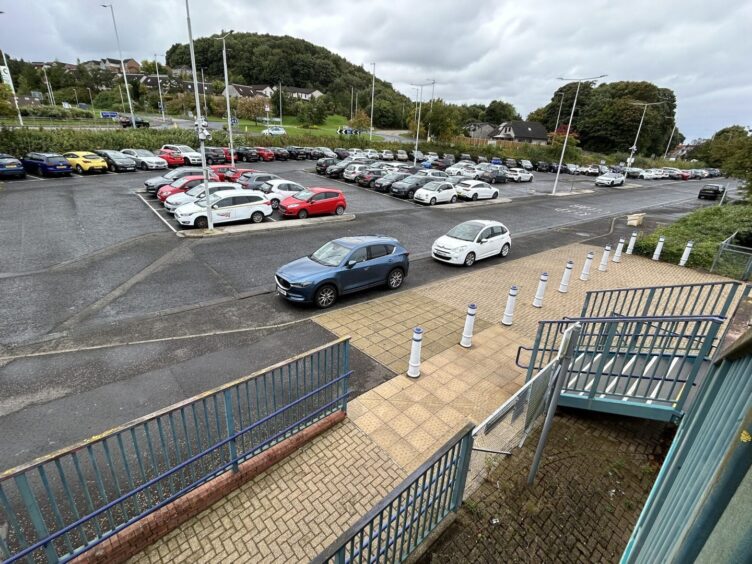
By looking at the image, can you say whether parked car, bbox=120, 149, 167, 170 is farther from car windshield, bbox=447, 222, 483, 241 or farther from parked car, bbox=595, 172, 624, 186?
parked car, bbox=595, 172, 624, 186

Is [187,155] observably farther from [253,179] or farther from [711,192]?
[711,192]

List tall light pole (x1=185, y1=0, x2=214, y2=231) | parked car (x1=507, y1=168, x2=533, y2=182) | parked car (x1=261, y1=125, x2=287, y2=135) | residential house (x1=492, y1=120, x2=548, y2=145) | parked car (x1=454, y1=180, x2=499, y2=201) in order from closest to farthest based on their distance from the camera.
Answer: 1. tall light pole (x1=185, y1=0, x2=214, y2=231)
2. parked car (x1=454, y1=180, x2=499, y2=201)
3. parked car (x1=507, y1=168, x2=533, y2=182)
4. parked car (x1=261, y1=125, x2=287, y2=135)
5. residential house (x1=492, y1=120, x2=548, y2=145)

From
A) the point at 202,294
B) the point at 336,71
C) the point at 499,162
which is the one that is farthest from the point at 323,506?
the point at 336,71

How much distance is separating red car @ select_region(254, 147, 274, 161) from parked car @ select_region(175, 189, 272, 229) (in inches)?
905

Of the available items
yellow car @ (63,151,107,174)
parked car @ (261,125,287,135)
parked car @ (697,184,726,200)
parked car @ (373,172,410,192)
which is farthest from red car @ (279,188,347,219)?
parked car @ (697,184,726,200)

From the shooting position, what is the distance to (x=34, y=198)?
816 inches

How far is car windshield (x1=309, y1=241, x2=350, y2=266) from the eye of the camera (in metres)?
10.6

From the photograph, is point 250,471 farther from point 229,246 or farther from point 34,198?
point 34,198

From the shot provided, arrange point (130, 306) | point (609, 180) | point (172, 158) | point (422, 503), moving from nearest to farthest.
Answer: point (422, 503) → point (130, 306) → point (172, 158) → point (609, 180)

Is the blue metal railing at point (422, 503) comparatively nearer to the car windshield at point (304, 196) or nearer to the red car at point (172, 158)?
the car windshield at point (304, 196)

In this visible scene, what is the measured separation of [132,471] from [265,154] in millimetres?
38913

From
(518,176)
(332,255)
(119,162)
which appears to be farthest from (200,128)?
(518,176)

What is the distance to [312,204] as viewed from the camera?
2011 centimetres

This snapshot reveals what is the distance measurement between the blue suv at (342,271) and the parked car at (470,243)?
2987mm
